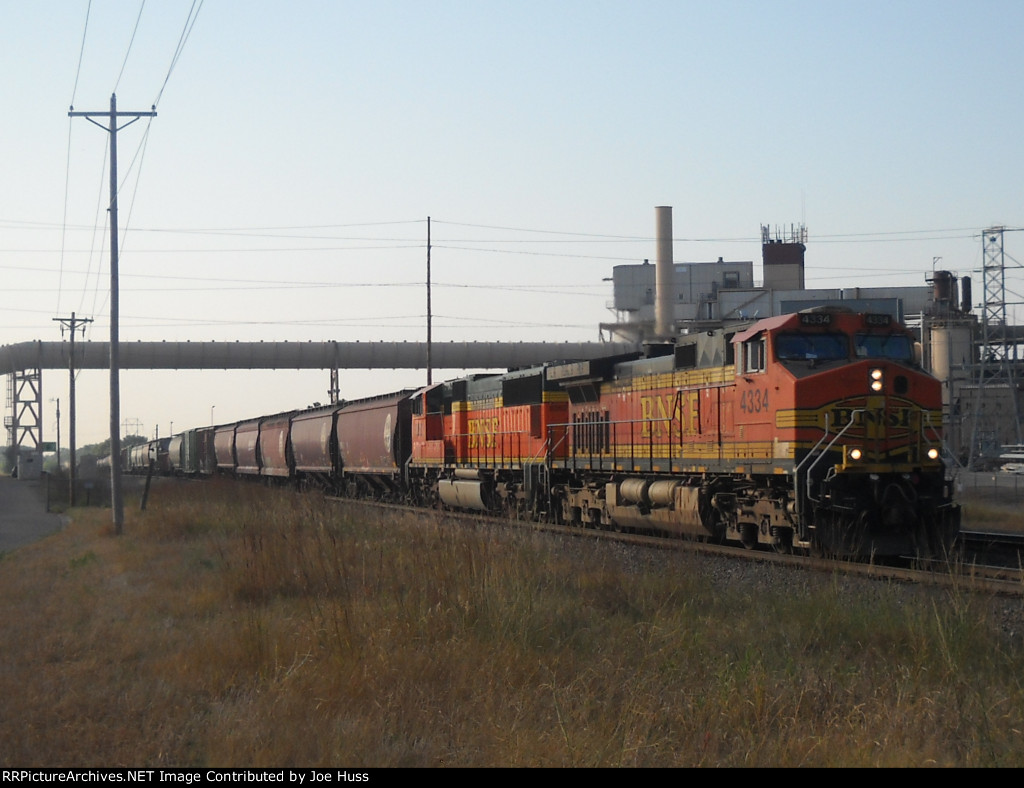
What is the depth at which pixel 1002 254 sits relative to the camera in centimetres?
5503

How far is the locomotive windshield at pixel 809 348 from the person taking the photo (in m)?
14.6

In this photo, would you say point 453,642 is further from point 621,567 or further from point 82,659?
point 621,567

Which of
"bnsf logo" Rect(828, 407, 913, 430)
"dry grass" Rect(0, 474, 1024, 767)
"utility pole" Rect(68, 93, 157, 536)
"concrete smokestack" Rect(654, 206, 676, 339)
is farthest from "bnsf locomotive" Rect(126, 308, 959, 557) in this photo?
"concrete smokestack" Rect(654, 206, 676, 339)

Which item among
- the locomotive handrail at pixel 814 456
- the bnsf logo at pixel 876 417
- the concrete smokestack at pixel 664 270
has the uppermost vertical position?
the concrete smokestack at pixel 664 270

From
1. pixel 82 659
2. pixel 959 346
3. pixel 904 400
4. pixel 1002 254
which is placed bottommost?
pixel 82 659

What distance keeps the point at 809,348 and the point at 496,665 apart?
340 inches

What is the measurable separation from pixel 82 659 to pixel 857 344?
1068 cm

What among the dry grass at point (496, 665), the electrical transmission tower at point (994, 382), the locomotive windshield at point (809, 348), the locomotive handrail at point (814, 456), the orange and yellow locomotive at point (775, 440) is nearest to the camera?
the dry grass at point (496, 665)

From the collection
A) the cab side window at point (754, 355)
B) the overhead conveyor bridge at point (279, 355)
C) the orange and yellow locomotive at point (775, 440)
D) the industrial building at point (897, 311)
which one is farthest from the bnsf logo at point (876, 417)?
the overhead conveyor bridge at point (279, 355)

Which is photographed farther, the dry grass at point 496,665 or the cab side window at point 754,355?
the cab side window at point 754,355

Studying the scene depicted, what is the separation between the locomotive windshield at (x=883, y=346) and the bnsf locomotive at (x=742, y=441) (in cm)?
2

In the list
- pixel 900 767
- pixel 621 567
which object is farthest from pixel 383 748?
pixel 621 567

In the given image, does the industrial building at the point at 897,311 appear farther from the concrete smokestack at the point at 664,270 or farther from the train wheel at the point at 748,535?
the train wheel at the point at 748,535

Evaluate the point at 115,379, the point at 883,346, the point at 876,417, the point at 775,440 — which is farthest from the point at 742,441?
the point at 115,379
